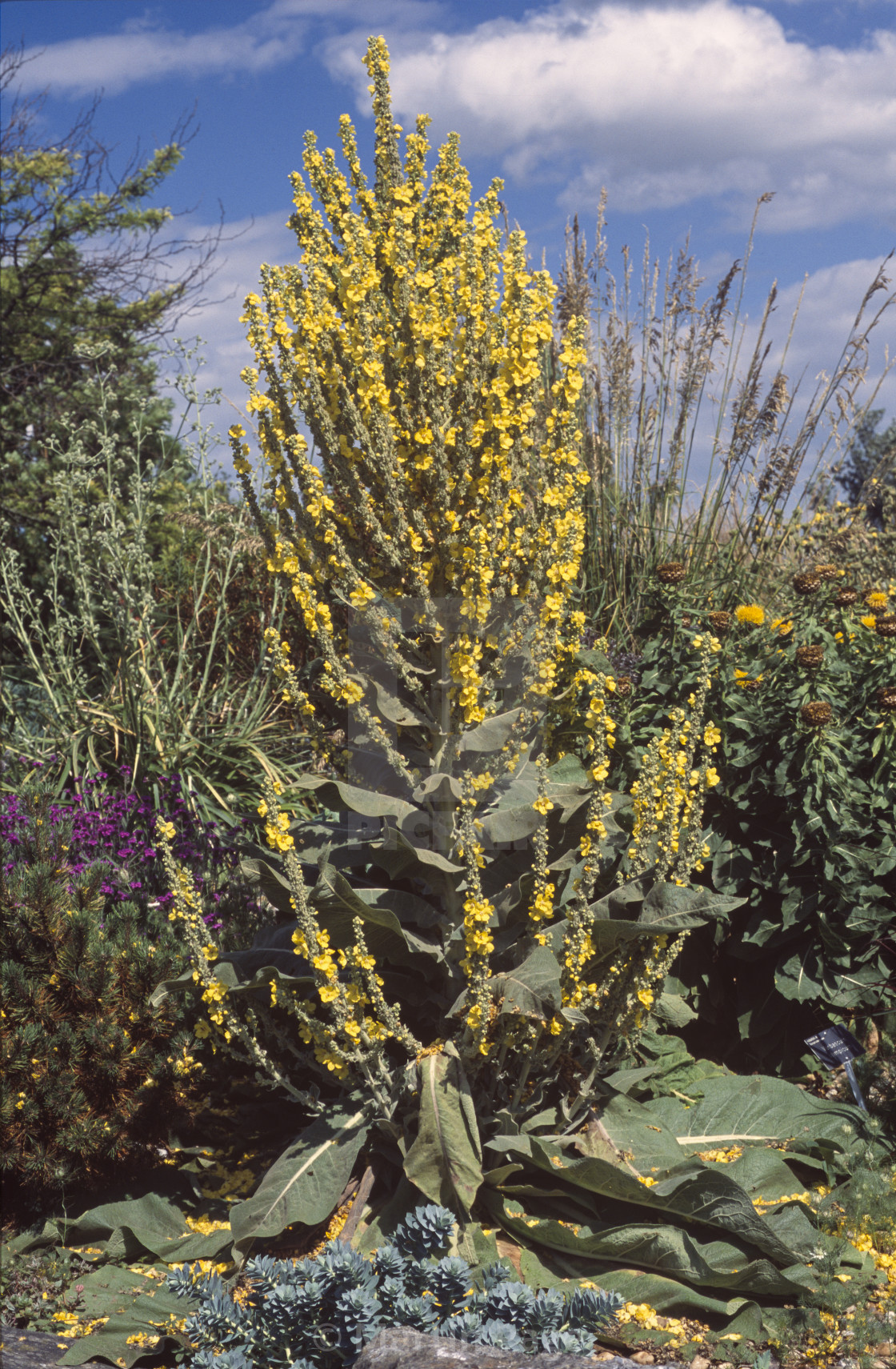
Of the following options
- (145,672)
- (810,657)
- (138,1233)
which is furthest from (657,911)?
(145,672)

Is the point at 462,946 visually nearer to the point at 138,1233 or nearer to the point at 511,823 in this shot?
the point at 511,823

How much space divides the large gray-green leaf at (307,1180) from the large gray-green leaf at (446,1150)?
0.71 ft

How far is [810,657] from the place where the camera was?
3.40 meters

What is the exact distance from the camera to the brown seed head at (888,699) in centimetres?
340

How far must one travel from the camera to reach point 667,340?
5.99 meters

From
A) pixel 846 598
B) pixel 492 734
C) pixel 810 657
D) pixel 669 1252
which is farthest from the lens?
pixel 846 598

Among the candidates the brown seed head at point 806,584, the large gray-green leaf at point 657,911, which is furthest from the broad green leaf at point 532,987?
the brown seed head at point 806,584

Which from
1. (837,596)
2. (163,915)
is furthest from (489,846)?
(837,596)

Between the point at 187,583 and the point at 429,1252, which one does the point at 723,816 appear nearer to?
the point at 429,1252

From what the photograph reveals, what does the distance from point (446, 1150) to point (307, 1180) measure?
0.41 metres

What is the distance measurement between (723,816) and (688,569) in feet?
6.15

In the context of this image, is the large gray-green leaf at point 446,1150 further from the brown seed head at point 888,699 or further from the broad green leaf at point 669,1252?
the brown seed head at point 888,699

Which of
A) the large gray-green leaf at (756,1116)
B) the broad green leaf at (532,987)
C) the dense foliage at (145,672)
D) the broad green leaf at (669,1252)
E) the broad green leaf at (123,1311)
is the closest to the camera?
the broad green leaf at (123,1311)

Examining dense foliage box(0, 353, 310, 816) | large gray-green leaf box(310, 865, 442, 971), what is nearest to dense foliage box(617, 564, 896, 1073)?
large gray-green leaf box(310, 865, 442, 971)
